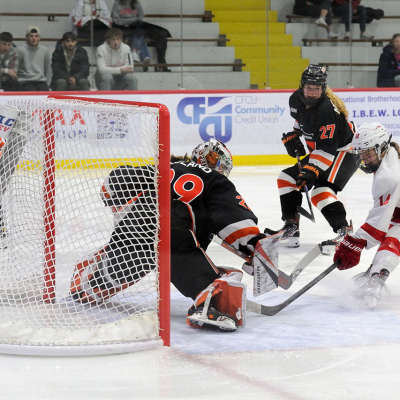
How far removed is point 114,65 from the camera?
23.8ft

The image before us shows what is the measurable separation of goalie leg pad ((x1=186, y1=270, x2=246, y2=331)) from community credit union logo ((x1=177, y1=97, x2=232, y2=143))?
16.0 feet

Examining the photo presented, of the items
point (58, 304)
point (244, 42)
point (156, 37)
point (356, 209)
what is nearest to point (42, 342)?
point (58, 304)

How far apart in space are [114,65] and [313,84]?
12.6 ft

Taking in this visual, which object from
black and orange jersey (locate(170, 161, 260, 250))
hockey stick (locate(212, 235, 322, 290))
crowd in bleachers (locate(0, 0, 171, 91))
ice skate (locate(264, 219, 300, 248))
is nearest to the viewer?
black and orange jersey (locate(170, 161, 260, 250))

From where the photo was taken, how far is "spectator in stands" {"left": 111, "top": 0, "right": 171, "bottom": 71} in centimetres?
756

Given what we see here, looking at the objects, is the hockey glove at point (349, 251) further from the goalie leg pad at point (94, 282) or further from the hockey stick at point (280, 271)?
the goalie leg pad at point (94, 282)

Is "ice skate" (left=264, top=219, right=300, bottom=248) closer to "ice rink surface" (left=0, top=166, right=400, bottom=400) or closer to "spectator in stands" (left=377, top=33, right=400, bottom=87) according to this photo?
"ice rink surface" (left=0, top=166, right=400, bottom=400)

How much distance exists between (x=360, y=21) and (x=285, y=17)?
88cm

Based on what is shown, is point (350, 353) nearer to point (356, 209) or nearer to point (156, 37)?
point (356, 209)

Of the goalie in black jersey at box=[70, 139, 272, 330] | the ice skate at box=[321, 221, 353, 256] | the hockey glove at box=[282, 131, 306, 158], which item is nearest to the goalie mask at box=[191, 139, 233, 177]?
the goalie in black jersey at box=[70, 139, 272, 330]

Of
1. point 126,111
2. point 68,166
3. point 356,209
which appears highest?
point 126,111

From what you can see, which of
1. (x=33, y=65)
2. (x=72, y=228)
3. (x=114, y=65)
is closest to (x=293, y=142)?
(x=72, y=228)

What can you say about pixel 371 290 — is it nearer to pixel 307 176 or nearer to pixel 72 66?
pixel 307 176

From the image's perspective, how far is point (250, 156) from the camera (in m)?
7.38
